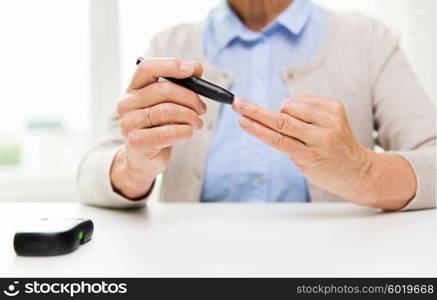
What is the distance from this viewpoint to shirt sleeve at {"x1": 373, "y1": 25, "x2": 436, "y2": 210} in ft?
2.50

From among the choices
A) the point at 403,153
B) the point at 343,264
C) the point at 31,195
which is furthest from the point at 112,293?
the point at 31,195

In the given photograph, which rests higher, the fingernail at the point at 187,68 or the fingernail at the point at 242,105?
the fingernail at the point at 187,68

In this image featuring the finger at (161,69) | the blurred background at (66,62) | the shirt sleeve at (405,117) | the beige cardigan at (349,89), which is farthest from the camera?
the blurred background at (66,62)

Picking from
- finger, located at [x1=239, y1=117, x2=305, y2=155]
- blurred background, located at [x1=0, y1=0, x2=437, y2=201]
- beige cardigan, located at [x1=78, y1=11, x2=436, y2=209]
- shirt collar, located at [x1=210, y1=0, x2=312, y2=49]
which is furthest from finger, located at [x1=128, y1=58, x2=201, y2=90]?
blurred background, located at [x1=0, y1=0, x2=437, y2=201]

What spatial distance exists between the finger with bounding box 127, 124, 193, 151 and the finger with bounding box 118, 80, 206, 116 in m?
0.03

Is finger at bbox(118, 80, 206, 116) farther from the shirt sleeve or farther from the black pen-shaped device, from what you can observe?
the shirt sleeve

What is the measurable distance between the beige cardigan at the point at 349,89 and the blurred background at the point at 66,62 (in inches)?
20.0

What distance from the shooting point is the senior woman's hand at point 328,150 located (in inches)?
24.5

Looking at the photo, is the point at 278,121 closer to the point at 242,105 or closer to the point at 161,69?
the point at 242,105

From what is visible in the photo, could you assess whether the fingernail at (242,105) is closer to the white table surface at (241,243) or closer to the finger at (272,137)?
the finger at (272,137)

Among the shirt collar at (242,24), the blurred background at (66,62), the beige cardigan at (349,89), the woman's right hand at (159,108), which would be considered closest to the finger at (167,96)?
the woman's right hand at (159,108)

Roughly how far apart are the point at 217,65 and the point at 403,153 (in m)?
0.49

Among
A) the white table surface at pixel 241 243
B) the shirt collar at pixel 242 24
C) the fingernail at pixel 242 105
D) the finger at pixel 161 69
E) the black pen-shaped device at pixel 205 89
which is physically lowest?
the white table surface at pixel 241 243

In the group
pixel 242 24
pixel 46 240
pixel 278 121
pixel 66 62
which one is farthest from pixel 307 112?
pixel 66 62
